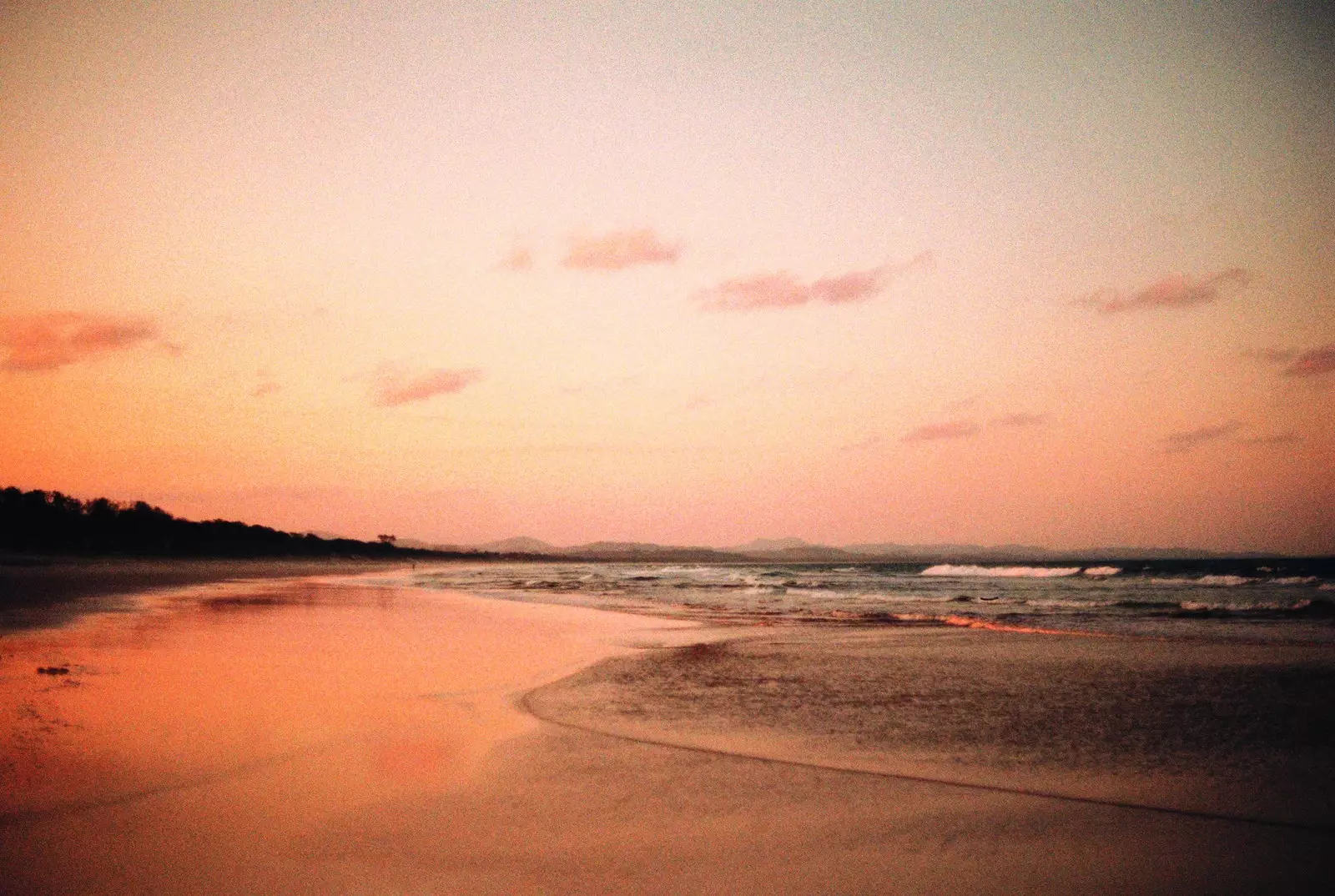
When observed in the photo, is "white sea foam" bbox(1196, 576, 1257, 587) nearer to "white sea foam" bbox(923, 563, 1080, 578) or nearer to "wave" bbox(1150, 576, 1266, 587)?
"wave" bbox(1150, 576, 1266, 587)

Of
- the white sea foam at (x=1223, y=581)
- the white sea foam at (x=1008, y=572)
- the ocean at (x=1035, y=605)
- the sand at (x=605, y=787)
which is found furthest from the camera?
the white sea foam at (x=1008, y=572)

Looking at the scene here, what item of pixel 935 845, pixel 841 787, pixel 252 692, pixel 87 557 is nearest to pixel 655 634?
pixel 252 692

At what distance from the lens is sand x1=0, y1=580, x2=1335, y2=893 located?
4660 mm

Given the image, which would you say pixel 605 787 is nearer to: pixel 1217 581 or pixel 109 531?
pixel 1217 581

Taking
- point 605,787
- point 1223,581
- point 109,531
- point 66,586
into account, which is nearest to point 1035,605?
point 1223,581

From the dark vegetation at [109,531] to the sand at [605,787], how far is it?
71.6 m

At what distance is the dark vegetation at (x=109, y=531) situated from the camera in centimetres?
6950

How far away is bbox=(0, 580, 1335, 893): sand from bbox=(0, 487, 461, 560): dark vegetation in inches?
2819

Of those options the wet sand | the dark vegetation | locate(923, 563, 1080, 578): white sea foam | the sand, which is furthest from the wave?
the dark vegetation

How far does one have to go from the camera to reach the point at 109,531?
275ft

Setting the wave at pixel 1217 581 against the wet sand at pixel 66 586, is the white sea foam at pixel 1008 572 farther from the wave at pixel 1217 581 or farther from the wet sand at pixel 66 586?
the wet sand at pixel 66 586

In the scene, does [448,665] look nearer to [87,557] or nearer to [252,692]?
[252,692]

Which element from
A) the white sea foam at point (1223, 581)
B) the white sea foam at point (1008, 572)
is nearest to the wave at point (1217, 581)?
the white sea foam at point (1223, 581)

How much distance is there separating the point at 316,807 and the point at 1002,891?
472 cm
